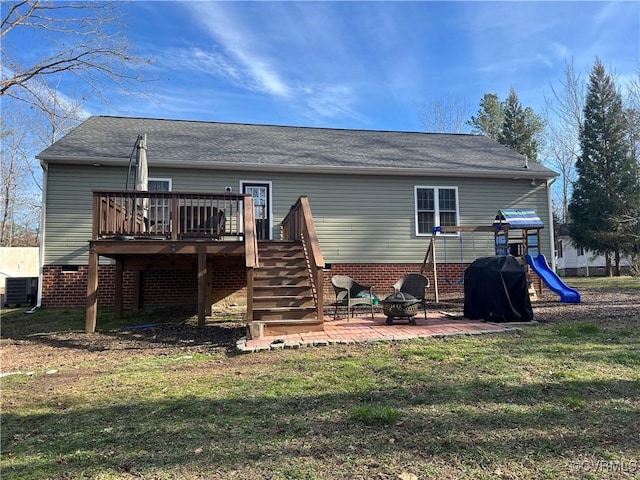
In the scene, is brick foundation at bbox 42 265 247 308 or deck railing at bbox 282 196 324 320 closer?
deck railing at bbox 282 196 324 320

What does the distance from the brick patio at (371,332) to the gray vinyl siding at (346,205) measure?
179 inches

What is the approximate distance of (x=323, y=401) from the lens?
3.76 m

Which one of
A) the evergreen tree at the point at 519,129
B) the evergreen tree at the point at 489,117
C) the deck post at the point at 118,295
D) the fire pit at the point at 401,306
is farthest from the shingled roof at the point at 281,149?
the evergreen tree at the point at 489,117

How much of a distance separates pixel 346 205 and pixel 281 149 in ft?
8.78

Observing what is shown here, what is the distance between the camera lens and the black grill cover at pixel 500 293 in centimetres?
736

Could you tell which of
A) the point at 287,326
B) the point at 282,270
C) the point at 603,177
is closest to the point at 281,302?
the point at 287,326

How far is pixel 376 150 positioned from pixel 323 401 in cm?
1109

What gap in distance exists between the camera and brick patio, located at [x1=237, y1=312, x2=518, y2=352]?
595cm

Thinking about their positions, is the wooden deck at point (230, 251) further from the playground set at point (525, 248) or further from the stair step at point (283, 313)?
the playground set at point (525, 248)

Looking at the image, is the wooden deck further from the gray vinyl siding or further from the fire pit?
the gray vinyl siding

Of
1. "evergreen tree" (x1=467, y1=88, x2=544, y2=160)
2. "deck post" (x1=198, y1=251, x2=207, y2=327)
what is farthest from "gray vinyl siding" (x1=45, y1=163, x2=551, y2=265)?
"evergreen tree" (x1=467, y1=88, x2=544, y2=160)

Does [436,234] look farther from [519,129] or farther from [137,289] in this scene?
[519,129]

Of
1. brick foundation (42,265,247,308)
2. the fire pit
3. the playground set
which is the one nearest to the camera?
the fire pit

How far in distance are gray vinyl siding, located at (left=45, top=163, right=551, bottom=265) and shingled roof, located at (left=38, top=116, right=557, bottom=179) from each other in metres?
0.36
